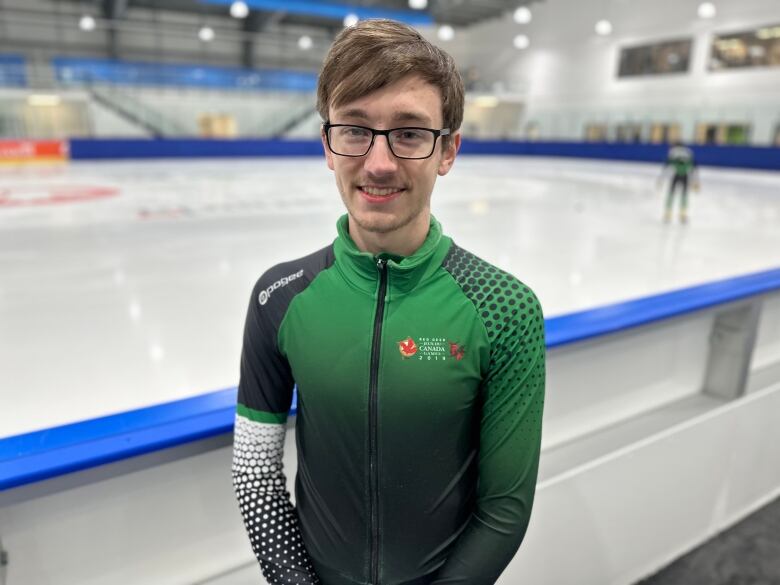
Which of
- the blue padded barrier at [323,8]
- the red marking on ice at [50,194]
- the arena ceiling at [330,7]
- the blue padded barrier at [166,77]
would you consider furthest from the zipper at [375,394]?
the blue padded barrier at [323,8]

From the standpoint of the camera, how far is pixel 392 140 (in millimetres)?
843

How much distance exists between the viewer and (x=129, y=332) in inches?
110

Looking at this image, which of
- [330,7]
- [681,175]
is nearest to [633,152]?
[330,7]

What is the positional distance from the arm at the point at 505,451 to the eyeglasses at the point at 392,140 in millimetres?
311

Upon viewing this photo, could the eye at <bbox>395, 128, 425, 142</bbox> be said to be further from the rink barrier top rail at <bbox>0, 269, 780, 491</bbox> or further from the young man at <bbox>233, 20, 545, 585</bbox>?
the rink barrier top rail at <bbox>0, 269, 780, 491</bbox>

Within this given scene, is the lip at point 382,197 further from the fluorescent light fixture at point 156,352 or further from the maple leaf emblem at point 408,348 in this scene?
the fluorescent light fixture at point 156,352

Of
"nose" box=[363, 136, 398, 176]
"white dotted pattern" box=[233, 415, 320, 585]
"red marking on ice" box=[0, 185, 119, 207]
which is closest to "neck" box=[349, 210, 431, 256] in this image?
"nose" box=[363, 136, 398, 176]

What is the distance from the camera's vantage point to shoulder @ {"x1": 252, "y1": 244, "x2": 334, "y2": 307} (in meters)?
0.99

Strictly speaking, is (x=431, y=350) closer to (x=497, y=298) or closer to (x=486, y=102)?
(x=497, y=298)

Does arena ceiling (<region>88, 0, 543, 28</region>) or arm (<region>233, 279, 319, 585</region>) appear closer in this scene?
arm (<region>233, 279, 319, 585</region>)

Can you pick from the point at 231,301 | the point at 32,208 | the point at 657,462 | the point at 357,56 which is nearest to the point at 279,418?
the point at 357,56

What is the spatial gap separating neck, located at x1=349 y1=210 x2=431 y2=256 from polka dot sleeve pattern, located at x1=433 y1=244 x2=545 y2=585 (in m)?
0.08

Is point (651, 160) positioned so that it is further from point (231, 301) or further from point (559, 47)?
point (231, 301)

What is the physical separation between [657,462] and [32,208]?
7886mm
